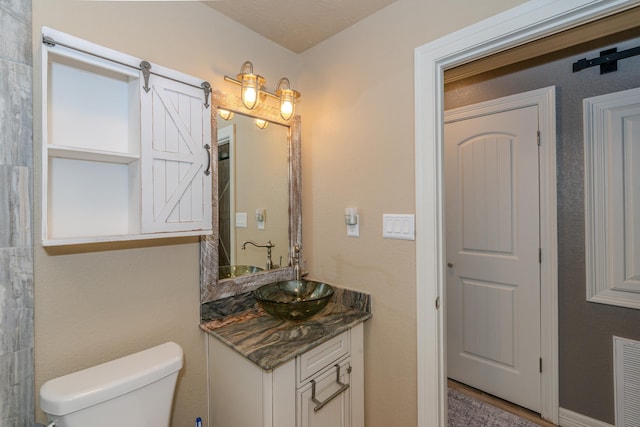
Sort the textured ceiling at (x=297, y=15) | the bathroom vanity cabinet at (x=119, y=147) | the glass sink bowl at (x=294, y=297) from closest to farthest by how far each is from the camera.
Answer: the bathroom vanity cabinet at (x=119, y=147) → the glass sink bowl at (x=294, y=297) → the textured ceiling at (x=297, y=15)

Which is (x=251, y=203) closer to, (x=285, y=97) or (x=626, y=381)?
(x=285, y=97)

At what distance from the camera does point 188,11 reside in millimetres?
1345

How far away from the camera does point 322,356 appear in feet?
4.16

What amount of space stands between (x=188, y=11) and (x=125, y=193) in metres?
0.92

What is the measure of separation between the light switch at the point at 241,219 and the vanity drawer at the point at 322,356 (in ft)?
2.44

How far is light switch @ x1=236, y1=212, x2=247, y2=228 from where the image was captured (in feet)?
5.08

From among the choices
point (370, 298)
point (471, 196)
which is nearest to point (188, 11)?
point (370, 298)

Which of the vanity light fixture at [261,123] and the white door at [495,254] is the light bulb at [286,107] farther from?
the white door at [495,254]

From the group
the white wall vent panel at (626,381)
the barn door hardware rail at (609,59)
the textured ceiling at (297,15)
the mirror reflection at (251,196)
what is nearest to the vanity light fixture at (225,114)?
the mirror reflection at (251,196)

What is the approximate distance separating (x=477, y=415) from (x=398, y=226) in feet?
5.24

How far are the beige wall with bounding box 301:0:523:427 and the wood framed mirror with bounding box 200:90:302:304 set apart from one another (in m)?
0.15

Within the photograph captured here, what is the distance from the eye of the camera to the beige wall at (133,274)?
1.00 meters

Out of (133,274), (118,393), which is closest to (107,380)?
(118,393)

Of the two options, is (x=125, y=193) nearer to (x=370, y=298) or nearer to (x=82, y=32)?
(x=82, y=32)
